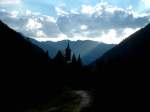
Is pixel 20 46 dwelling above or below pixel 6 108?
above

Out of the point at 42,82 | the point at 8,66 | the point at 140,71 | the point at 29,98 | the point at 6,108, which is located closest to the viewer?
the point at 140,71

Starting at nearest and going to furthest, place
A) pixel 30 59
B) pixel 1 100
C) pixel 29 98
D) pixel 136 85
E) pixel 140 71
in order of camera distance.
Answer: pixel 136 85, pixel 140 71, pixel 1 100, pixel 29 98, pixel 30 59

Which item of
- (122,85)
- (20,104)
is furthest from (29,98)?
(122,85)

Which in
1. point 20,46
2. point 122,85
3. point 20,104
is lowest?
point 20,104

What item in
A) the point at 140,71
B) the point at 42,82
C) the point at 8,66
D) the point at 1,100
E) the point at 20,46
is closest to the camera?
the point at 140,71

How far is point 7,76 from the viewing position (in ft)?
265

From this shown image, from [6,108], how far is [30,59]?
163 feet

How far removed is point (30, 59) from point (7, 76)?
25.6 m

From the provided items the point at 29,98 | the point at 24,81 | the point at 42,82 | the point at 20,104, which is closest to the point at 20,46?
the point at 42,82

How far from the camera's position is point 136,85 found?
141ft

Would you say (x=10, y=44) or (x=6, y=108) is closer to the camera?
(x=6, y=108)

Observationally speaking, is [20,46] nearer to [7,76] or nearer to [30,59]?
[30,59]

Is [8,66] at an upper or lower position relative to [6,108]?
upper

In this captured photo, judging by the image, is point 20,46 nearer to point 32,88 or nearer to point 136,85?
point 32,88
